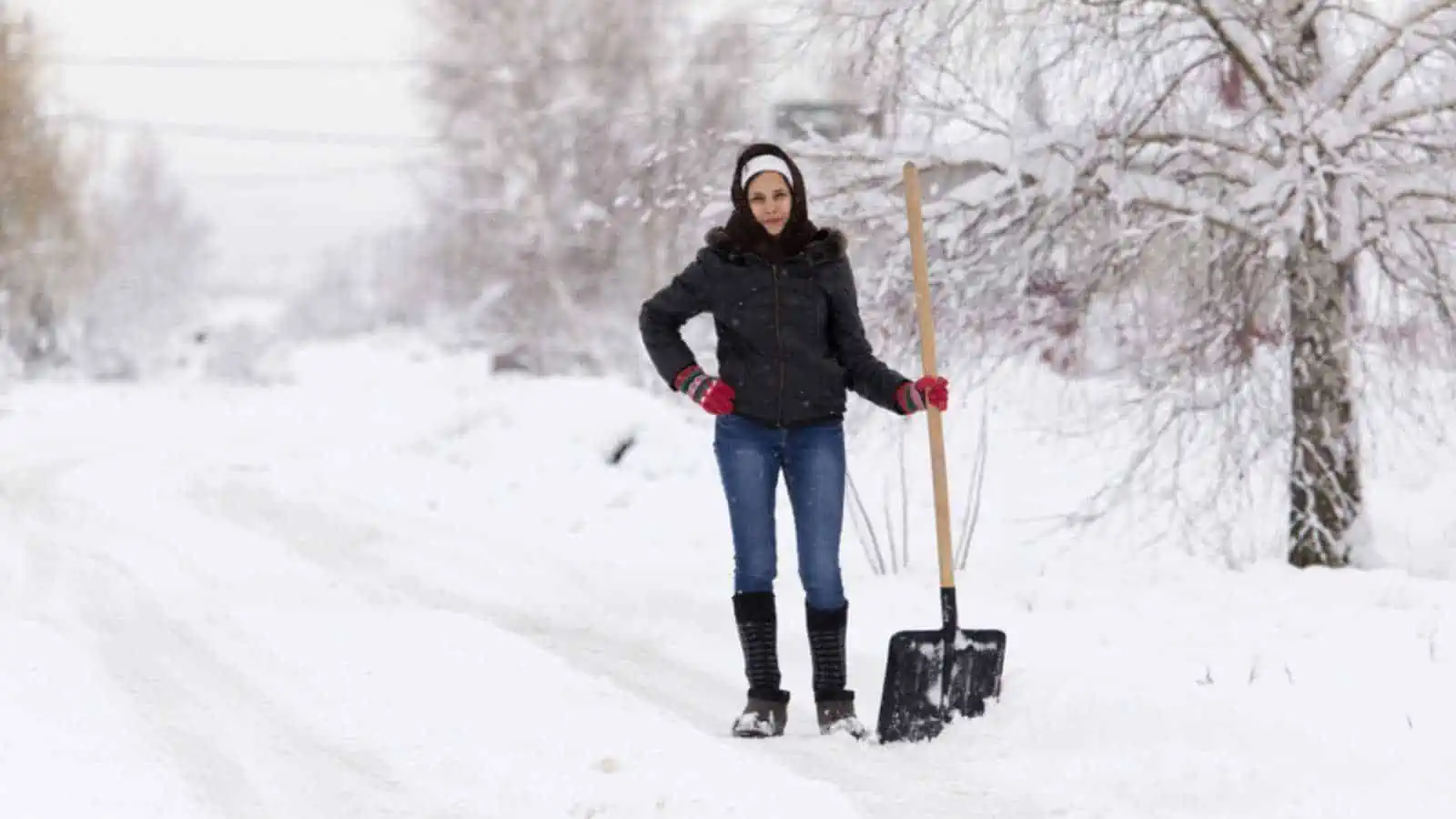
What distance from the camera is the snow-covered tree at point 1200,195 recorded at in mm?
7082

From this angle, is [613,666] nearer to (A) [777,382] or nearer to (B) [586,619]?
(B) [586,619]

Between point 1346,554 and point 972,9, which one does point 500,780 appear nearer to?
point 972,9

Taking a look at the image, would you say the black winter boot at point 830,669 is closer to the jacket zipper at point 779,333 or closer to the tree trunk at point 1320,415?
the jacket zipper at point 779,333

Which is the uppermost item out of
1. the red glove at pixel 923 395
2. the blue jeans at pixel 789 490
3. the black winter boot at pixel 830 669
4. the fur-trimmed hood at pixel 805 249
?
the fur-trimmed hood at pixel 805 249

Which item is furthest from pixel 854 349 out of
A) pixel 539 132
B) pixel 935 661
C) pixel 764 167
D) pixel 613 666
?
pixel 539 132

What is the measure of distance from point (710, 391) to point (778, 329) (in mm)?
333

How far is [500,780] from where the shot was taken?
3957mm

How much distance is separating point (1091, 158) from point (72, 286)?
3331 centimetres

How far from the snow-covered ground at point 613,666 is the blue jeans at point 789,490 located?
1.68ft

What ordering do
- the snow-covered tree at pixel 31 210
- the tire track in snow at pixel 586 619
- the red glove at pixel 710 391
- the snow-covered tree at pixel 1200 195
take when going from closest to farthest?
1. the tire track in snow at pixel 586 619
2. the red glove at pixel 710 391
3. the snow-covered tree at pixel 1200 195
4. the snow-covered tree at pixel 31 210

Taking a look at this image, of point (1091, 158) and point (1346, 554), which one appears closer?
point (1091, 158)

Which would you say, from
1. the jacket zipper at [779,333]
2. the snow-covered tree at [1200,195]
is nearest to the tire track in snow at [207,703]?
the jacket zipper at [779,333]

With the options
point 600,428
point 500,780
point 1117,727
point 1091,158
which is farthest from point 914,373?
point 600,428

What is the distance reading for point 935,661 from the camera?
4.59 m
